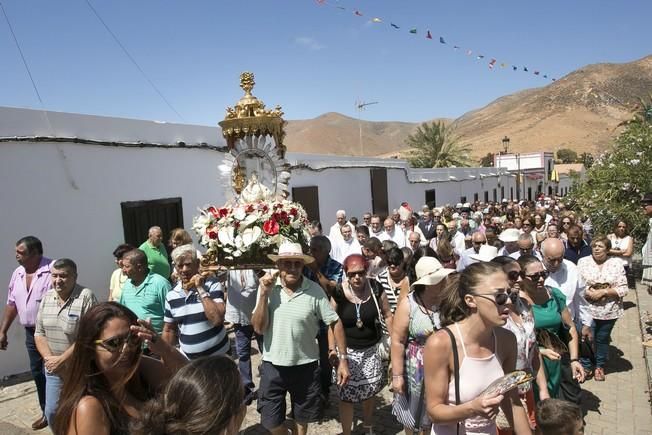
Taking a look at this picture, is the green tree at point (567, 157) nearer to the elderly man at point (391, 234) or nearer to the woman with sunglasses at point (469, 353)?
the elderly man at point (391, 234)

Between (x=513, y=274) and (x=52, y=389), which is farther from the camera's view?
(x=52, y=389)

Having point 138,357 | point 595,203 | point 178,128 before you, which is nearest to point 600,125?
point 595,203

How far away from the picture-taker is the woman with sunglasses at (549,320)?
3504 mm

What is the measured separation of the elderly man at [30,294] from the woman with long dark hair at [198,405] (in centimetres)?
341

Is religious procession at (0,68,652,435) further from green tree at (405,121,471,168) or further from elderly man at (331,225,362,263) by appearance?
green tree at (405,121,471,168)

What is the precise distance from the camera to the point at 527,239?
5355 millimetres

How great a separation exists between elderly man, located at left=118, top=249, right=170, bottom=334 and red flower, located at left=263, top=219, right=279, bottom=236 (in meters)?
1.12

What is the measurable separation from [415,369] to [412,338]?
0.70 ft

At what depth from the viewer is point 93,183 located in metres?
7.01

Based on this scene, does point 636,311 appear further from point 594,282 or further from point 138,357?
point 138,357

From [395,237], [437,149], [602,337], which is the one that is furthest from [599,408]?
[437,149]

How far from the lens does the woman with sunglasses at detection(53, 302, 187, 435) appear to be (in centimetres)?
181

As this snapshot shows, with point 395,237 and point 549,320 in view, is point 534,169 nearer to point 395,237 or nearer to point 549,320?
point 395,237

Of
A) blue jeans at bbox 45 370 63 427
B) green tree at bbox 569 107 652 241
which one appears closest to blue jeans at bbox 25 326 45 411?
blue jeans at bbox 45 370 63 427
